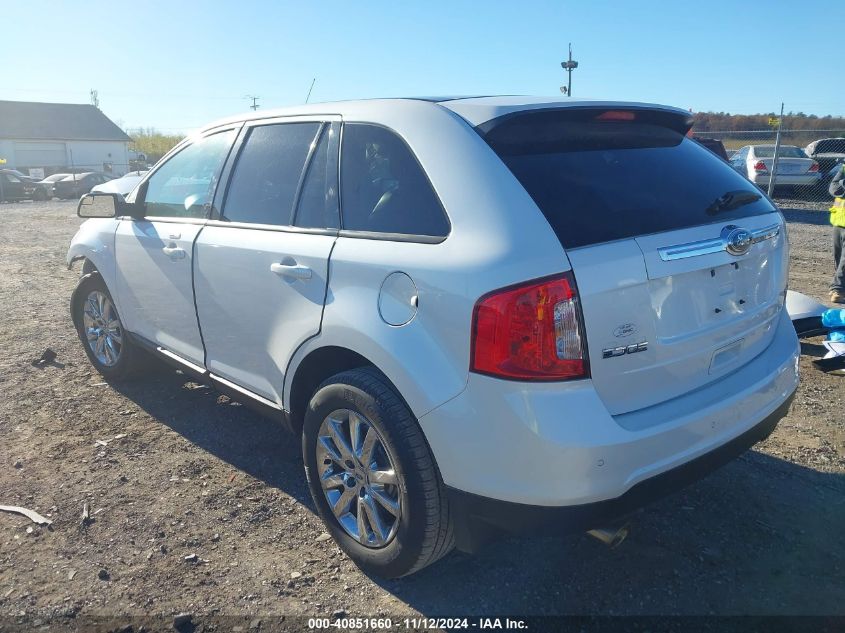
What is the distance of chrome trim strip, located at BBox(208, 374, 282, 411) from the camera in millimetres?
3356

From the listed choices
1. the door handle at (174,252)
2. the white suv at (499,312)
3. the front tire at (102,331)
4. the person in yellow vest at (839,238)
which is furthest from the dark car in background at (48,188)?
the white suv at (499,312)

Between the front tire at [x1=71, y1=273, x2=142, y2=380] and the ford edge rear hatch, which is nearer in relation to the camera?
the ford edge rear hatch

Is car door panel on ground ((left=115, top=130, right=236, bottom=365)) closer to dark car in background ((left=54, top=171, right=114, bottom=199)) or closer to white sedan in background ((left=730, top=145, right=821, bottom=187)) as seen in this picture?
white sedan in background ((left=730, top=145, right=821, bottom=187))

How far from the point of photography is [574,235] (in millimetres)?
2311

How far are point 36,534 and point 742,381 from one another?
10.5 ft

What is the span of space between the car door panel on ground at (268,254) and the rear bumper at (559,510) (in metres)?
0.99

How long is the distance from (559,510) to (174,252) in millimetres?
2638

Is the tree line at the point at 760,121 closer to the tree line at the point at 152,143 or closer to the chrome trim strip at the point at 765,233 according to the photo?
the chrome trim strip at the point at 765,233

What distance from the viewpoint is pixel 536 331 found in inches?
86.7

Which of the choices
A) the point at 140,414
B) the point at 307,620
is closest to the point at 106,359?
the point at 140,414

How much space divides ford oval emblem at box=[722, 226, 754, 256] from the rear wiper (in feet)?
0.36

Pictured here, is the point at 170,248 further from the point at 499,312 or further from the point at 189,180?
the point at 499,312

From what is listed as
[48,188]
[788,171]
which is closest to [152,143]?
[48,188]

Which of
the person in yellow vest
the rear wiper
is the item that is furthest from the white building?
the rear wiper
